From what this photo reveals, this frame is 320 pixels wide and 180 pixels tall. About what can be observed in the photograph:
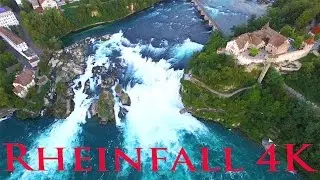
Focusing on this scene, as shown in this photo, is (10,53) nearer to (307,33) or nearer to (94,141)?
(94,141)

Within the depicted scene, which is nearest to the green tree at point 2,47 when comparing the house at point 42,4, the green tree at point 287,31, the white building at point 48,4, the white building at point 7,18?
the white building at point 7,18

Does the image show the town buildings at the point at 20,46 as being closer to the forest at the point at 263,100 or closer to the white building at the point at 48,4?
the white building at the point at 48,4

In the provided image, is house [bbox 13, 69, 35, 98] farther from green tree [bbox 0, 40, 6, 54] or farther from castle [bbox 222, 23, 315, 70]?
castle [bbox 222, 23, 315, 70]

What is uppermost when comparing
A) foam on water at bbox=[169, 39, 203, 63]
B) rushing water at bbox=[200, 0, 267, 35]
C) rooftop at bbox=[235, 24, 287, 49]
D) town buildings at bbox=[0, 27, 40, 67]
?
rooftop at bbox=[235, 24, 287, 49]

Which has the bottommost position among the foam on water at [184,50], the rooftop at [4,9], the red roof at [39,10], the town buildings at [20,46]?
the foam on water at [184,50]

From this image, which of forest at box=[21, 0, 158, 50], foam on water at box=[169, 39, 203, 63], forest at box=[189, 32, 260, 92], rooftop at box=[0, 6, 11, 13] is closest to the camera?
forest at box=[189, 32, 260, 92]

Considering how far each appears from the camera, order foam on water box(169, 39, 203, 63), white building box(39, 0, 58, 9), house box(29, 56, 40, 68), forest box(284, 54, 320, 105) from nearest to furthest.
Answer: forest box(284, 54, 320, 105) < house box(29, 56, 40, 68) < foam on water box(169, 39, 203, 63) < white building box(39, 0, 58, 9)

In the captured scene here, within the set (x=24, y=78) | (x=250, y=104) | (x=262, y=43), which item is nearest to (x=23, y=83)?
(x=24, y=78)

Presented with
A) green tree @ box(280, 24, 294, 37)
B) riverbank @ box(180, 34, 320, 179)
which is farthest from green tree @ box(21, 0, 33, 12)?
green tree @ box(280, 24, 294, 37)
